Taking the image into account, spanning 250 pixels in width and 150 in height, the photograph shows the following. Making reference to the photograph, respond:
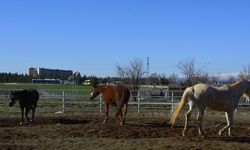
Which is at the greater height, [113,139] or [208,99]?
[208,99]

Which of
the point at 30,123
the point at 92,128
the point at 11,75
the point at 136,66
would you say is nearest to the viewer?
the point at 92,128

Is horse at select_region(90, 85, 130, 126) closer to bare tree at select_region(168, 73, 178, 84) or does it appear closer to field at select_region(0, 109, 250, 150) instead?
field at select_region(0, 109, 250, 150)

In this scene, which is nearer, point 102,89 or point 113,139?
point 113,139

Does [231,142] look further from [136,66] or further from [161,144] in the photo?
[136,66]

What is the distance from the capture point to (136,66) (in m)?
50.1

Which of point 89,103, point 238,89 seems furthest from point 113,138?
point 89,103

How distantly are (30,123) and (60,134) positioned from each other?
4.51 metres

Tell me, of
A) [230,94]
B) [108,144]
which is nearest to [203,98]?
[230,94]

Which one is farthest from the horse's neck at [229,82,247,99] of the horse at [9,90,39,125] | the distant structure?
the distant structure

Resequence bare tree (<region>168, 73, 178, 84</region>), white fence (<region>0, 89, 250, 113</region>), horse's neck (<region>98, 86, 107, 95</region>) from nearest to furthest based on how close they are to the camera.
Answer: horse's neck (<region>98, 86, 107, 95</region>) < white fence (<region>0, 89, 250, 113</region>) < bare tree (<region>168, 73, 178, 84</region>)

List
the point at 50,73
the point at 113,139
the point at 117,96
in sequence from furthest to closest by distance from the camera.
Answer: the point at 50,73
the point at 117,96
the point at 113,139

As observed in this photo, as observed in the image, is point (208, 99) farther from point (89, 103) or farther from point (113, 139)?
point (89, 103)

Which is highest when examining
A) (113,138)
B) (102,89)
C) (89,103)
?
(102,89)

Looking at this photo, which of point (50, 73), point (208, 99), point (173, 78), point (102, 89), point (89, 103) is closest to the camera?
point (208, 99)
